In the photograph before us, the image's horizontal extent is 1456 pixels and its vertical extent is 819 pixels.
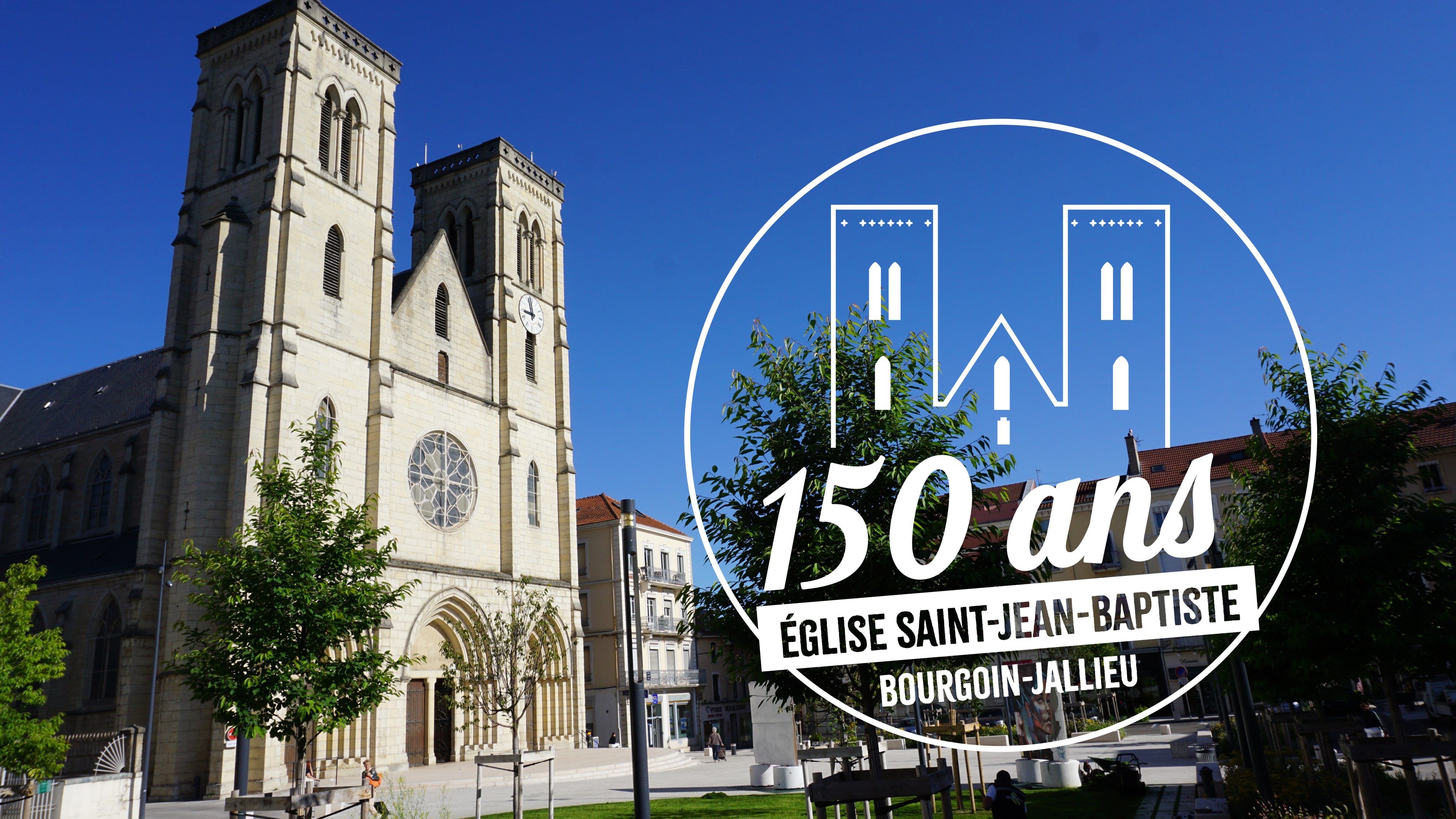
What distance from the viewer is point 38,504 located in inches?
1587

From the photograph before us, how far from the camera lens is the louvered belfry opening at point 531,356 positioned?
43.6 metres

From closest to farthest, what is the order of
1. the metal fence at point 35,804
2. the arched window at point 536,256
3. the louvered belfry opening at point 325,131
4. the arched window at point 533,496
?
the metal fence at point 35,804 → the louvered belfry opening at point 325,131 → the arched window at point 533,496 → the arched window at point 536,256

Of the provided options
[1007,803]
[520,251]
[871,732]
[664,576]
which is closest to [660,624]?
[664,576]

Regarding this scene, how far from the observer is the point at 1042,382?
8.16 metres

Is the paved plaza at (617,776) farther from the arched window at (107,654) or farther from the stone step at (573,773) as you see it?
the arched window at (107,654)

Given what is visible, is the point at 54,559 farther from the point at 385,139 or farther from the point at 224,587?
the point at 224,587

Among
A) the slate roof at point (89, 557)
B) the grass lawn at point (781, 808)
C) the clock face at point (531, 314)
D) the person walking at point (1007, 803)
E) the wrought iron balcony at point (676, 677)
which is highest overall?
the clock face at point (531, 314)

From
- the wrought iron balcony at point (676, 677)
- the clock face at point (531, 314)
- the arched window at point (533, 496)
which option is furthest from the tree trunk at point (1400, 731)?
the wrought iron balcony at point (676, 677)

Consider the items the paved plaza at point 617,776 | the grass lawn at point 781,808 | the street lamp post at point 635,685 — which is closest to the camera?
the street lamp post at point 635,685

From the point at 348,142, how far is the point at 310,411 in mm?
11855

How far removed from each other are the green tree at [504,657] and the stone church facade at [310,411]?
77 cm

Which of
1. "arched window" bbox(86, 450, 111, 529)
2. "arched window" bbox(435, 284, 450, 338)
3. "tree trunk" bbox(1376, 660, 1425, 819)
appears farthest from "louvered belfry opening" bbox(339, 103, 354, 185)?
"tree trunk" bbox(1376, 660, 1425, 819)

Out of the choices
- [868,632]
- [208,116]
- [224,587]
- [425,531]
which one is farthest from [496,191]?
[868,632]

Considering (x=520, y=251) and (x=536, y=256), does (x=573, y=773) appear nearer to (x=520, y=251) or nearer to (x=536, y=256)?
(x=520, y=251)
